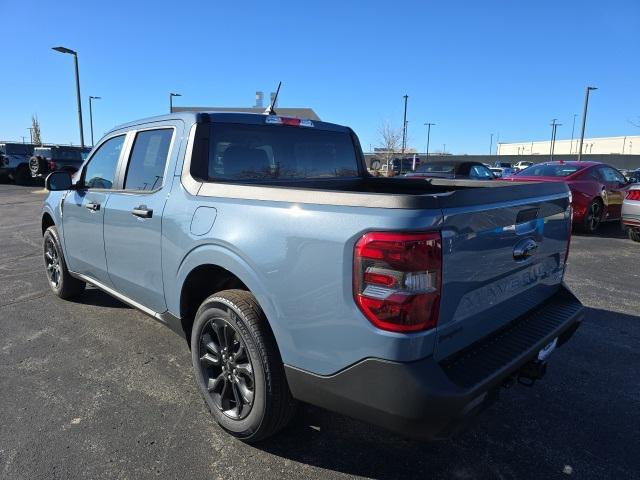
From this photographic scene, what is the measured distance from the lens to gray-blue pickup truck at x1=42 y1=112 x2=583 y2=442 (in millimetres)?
1897

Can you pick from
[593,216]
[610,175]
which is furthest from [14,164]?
[610,175]

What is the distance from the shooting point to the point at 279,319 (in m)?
2.27

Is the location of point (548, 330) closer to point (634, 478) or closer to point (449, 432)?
point (634, 478)

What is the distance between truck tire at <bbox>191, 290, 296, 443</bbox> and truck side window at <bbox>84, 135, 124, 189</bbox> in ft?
5.93

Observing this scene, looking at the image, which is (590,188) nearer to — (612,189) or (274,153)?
(612,189)

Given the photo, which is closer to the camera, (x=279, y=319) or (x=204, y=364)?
(x=279, y=319)

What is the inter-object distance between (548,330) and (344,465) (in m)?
1.36

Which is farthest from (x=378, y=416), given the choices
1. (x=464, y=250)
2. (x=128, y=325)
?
(x=128, y=325)

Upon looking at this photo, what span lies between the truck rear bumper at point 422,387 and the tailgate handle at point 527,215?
63cm

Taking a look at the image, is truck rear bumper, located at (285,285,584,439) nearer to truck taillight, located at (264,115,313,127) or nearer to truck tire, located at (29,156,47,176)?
truck taillight, located at (264,115,313,127)

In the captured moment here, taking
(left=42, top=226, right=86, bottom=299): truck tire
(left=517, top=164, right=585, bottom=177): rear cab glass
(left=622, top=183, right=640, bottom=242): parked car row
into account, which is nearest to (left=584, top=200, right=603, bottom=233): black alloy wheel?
(left=517, top=164, right=585, bottom=177): rear cab glass

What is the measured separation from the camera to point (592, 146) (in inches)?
3679

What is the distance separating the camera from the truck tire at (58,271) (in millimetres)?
4883

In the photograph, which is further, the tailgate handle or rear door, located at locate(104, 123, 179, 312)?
rear door, located at locate(104, 123, 179, 312)
